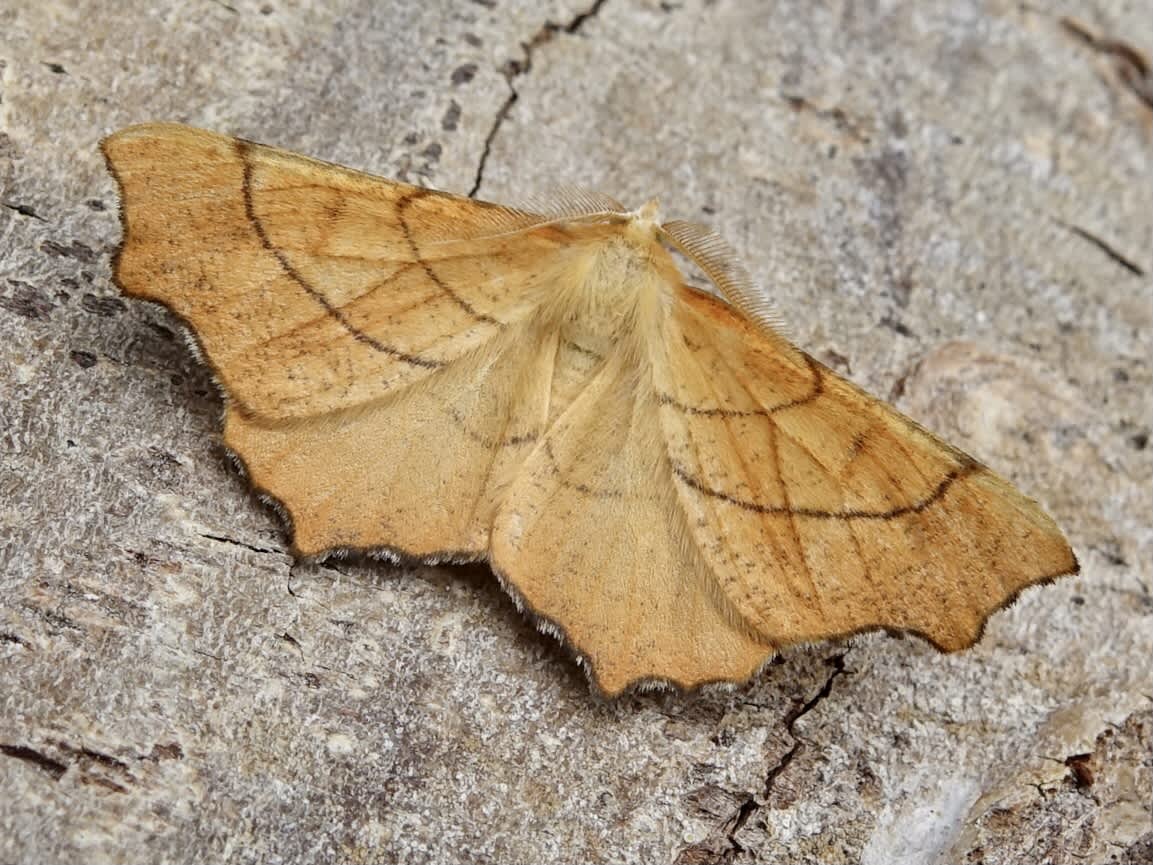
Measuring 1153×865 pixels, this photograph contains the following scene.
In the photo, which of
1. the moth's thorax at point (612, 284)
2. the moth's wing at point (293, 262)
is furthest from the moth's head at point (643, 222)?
the moth's wing at point (293, 262)

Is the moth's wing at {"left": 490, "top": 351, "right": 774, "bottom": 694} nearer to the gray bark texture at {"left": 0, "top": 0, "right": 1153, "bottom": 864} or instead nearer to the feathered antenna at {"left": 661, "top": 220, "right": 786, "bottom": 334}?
the gray bark texture at {"left": 0, "top": 0, "right": 1153, "bottom": 864}

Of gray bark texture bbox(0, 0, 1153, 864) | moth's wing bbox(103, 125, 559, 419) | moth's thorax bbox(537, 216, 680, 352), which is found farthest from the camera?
moth's thorax bbox(537, 216, 680, 352)

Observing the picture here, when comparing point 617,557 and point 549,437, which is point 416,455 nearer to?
point 549,437

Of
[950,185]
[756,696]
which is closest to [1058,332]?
[950,185]

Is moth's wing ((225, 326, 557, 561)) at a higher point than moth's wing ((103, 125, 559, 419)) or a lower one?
lower

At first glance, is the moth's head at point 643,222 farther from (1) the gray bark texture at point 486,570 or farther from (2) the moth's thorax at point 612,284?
(1) the gray bark texture at point 486,570

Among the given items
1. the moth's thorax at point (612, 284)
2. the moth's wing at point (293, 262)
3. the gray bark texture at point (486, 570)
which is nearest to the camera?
the gray bark texture at point (486, 570)

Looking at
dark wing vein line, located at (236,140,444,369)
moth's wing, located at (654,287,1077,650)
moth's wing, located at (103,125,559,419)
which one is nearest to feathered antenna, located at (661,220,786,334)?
moth's wing, located at (654,287,1077,650)

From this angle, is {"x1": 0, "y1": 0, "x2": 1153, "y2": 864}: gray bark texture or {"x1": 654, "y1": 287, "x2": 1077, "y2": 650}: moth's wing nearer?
{"x1": 0, "y1": 0, "x2": 1153, "y2": 864}: gray bark texture
